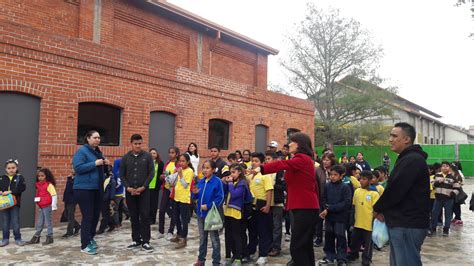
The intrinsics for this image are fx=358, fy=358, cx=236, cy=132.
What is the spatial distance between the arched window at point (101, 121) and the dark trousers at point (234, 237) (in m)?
5.17

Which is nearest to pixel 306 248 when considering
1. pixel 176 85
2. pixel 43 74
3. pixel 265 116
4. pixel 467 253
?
pixel 467 253

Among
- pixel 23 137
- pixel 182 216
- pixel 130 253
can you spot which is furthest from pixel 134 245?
pixel 23 137

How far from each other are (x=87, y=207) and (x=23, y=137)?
2.95m

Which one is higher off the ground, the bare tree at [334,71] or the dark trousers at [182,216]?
the bare tree at [334,71]

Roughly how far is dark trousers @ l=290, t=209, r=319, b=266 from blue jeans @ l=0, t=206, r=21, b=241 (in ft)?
17.1

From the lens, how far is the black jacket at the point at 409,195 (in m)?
3.42

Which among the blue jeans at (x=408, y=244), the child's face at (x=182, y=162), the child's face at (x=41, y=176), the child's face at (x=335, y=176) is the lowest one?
the blue jeans at (x=408, y=244)

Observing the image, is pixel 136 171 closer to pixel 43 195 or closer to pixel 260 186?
pixel 43 195

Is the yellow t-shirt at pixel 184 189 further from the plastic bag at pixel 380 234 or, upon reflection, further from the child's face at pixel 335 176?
the plastic bag at pixel 380 234

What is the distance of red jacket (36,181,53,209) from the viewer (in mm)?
6793

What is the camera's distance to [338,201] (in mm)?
5652

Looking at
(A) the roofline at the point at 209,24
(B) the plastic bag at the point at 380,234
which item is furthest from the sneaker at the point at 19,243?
(A) the roofline at the point at 209,24

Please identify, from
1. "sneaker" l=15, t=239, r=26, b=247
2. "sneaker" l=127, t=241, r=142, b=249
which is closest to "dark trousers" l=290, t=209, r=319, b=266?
"sneaker" l=127, t=241, r=142, b=249

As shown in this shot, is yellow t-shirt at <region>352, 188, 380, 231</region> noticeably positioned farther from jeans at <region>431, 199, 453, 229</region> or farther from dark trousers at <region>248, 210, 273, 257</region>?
jeans at <region>431, 199, 453, 229</region>
